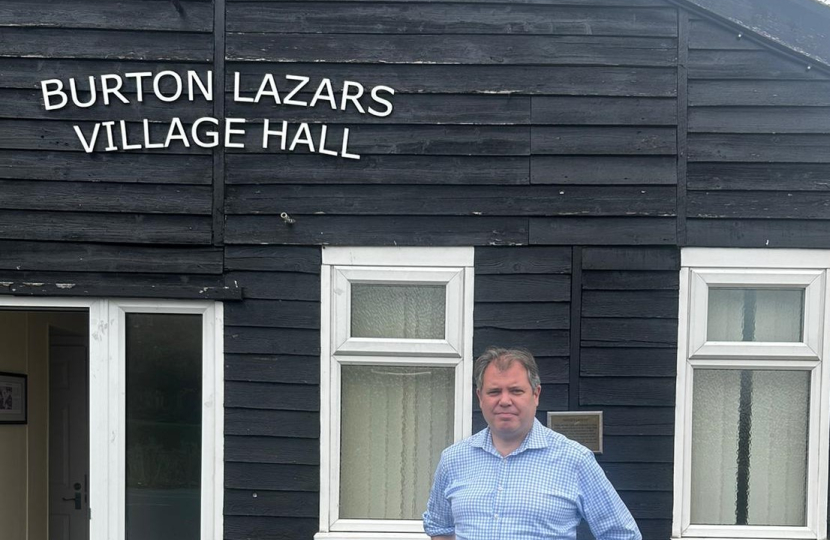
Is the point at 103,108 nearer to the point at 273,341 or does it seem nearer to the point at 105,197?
the point at 105,197

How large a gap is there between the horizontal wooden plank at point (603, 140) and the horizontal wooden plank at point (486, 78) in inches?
6.4

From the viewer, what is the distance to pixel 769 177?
4105 mm

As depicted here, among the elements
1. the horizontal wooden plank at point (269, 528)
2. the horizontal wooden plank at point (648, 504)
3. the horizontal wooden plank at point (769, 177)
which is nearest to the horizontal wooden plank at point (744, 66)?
the horizontal wooden plank at point (769, 177)

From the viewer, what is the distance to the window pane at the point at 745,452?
420 centimetres

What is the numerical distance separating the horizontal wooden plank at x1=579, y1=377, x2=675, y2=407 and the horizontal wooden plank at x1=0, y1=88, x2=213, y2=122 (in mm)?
2141

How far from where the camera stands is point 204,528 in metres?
4.23

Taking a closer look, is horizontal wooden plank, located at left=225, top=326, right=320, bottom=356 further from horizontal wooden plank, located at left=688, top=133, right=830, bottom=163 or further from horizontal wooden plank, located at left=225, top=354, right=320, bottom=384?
horizontal wooden plank, located at left=688, top=133, right=830, bottom=163

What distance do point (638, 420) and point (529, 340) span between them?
24.1 inches

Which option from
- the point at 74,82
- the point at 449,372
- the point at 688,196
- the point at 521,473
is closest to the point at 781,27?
the point at 688,196

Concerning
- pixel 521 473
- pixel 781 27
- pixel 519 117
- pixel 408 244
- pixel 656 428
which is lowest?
pixel 521 473

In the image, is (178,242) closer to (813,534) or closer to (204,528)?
(204,528)

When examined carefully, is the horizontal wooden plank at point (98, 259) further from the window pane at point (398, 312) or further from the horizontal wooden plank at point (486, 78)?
the horizontal wooden plank at point (486, 78)

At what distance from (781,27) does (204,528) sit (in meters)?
3.45

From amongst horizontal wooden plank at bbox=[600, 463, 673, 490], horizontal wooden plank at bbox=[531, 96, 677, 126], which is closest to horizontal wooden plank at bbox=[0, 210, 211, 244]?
horizontal wooden plank at bbox=[531, 96, 677, 126]
